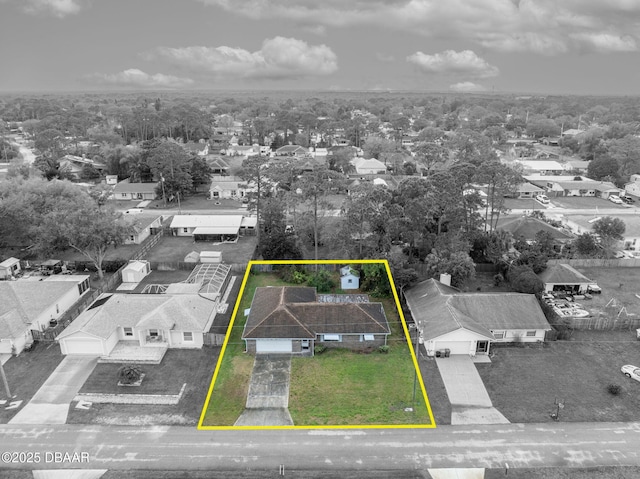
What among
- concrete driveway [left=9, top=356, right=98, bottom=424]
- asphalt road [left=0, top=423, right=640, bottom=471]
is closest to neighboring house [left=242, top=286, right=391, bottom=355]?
asphalt road [left=0, top=423, right=640, bottom=471]

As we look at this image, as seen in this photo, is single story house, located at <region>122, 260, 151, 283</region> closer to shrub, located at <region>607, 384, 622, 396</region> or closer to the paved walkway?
the paved walkway

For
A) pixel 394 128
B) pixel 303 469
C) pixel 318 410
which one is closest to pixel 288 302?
pixel 318 410

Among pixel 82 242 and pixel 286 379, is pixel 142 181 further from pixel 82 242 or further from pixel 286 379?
pixel 286 379

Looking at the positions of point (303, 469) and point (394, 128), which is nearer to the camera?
point (303, 469)

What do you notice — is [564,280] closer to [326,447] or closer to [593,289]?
[593,289]

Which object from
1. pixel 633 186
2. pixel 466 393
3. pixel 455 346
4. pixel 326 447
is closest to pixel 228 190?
pixel 455 346

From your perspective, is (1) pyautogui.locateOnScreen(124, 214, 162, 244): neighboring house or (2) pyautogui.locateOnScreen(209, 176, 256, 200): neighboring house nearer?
(1) pyautogui.locateOnScreen(124, 214, 162, 244): neighboring house

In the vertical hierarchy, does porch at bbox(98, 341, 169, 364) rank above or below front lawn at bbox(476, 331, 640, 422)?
above
